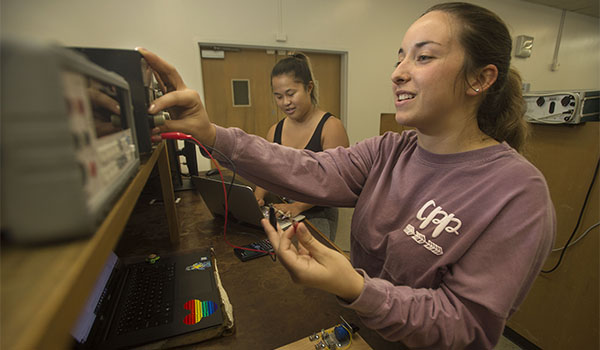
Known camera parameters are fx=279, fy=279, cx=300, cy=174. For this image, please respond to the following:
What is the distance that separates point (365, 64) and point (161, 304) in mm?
3671

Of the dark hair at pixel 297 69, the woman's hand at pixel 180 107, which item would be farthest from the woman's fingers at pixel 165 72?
the dark hair at pixel 297 69

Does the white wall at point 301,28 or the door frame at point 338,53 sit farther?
the door frame at point 338,53

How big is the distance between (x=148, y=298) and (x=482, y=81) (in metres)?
1.00

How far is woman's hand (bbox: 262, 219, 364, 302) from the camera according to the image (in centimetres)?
49

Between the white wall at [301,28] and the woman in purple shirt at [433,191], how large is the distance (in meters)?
2.15

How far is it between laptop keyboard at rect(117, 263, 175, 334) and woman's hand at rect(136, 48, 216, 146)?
1.30 ft

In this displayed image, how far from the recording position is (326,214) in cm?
145

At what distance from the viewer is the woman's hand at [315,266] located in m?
0.49

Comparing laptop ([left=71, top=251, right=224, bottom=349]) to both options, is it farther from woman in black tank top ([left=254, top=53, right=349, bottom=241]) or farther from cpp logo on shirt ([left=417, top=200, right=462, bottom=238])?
woman in black tank top ([left=254, top=53, right=349, bottom=241])

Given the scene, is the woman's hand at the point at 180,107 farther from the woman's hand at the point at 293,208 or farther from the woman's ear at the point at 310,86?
the woman's ear at the point at 310,86

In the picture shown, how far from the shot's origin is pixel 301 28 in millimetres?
3232

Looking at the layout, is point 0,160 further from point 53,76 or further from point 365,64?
point 365,64

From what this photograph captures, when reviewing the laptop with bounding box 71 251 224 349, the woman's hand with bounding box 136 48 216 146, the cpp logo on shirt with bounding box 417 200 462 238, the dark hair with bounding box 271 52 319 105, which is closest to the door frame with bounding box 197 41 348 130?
the dark hair with bounding box 271 52 319 105

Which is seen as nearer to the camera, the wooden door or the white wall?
the white wall
